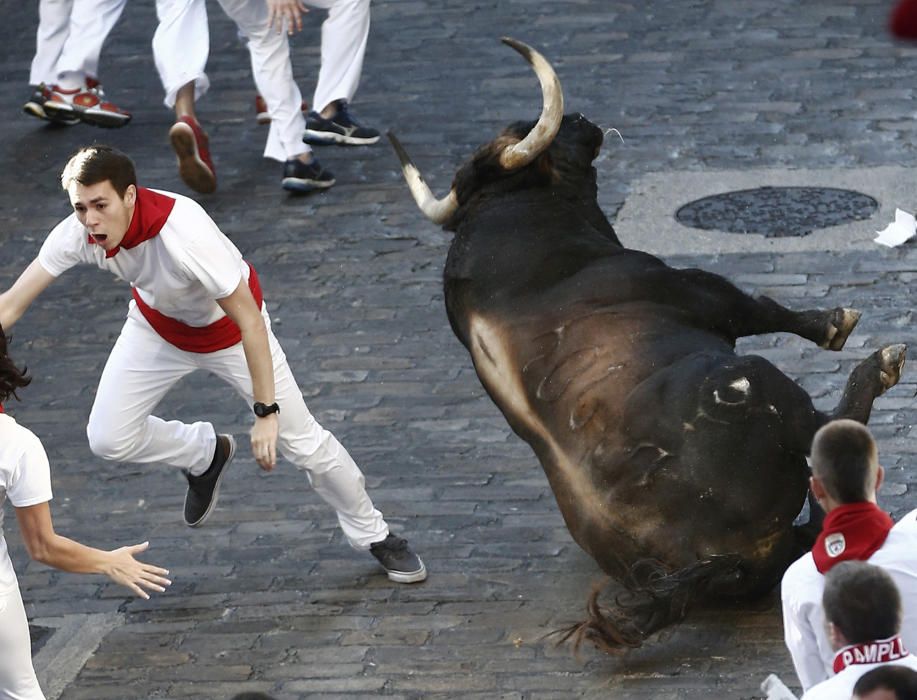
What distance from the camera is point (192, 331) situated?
7000 mm

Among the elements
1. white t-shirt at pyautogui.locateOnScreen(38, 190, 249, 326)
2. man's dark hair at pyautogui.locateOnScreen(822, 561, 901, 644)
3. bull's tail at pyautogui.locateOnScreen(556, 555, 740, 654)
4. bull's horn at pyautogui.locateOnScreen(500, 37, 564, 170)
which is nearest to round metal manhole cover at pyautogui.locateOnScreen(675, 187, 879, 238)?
bull's horn at pyautogui.locateOnScreen(500, 37, 564, 170)

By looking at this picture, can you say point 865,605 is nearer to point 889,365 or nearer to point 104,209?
point 889,365

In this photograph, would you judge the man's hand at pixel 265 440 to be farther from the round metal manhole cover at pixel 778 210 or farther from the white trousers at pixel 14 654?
the round metal manhole cover at pixel 778 210

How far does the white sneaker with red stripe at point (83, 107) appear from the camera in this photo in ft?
41.7

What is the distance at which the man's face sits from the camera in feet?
21.0

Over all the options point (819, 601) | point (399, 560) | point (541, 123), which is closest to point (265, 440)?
point (399, 560)

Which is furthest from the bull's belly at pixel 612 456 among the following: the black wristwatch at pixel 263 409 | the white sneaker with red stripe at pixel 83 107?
the white sneaker with red stripe at pixel 83 107

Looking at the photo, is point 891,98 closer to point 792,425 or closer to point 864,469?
point 792,425

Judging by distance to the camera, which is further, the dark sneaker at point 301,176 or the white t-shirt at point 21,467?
the dark sneaker at point 301,176

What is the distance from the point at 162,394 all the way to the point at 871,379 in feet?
9.25

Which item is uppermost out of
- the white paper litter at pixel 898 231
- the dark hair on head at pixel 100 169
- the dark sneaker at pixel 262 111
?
the dark hair on head at pixel 100 169

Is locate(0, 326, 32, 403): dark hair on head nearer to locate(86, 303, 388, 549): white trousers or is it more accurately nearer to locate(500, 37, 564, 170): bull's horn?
locate(86, 303, 388, 549): white trousers

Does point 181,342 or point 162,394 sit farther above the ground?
point 181,342

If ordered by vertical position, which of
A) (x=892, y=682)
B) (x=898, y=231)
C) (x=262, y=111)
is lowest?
(x=262, y=111)
